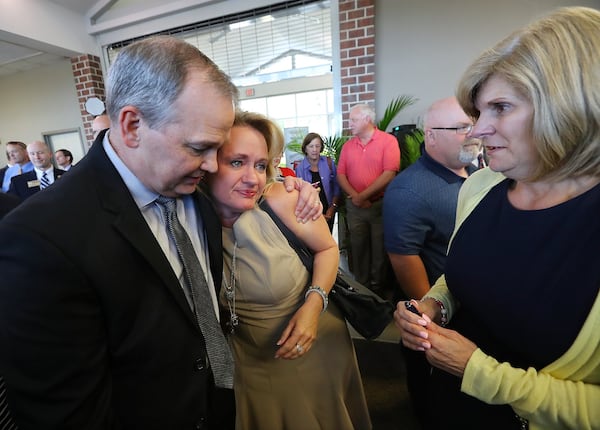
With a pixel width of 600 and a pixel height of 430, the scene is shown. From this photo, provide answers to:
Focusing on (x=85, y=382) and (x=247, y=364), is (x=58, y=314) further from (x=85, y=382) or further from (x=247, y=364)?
(x=247, y=364)

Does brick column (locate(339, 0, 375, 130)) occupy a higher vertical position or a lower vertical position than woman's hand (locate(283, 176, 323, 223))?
higher

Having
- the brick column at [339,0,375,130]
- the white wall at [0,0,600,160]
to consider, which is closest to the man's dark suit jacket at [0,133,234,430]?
the brick column at [339,0,375,130]

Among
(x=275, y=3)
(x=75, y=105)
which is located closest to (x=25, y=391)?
(x=275, y=3)

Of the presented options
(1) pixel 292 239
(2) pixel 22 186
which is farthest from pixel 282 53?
(1) pixel 292 239

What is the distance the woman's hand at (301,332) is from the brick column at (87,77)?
582 cm

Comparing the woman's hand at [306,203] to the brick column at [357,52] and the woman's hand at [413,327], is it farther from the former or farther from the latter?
the brick column at [357,52]

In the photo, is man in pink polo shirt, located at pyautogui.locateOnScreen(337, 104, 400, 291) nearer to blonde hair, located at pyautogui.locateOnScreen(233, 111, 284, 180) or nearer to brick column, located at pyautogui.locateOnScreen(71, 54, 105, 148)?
blonde hair, located at pyautogui.locateOnScreen(233, 111, 284, 180)

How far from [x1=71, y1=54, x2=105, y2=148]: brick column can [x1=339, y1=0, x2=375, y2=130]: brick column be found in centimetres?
415

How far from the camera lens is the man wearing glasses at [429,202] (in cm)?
163

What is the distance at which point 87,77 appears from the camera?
5.30 metres

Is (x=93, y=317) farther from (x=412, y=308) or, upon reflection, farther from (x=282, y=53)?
(x=282, y=53)

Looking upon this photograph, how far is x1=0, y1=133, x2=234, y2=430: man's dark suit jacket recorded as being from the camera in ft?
2.06

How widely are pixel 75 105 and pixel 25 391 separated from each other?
287 inches

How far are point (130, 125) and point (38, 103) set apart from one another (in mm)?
7956
